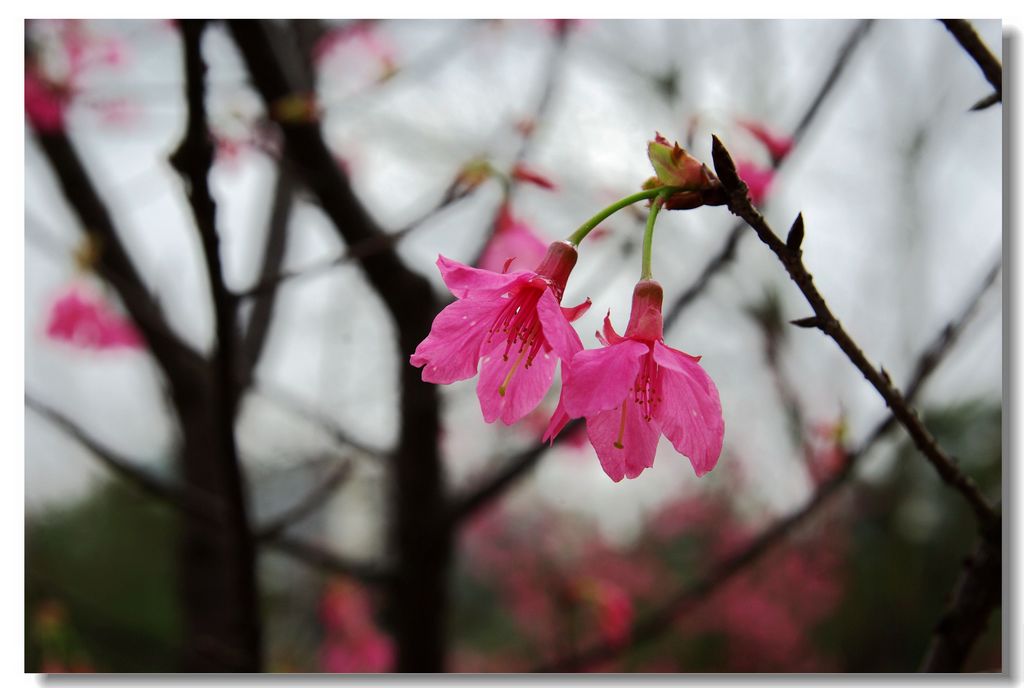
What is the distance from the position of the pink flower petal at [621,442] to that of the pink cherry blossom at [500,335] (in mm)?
39

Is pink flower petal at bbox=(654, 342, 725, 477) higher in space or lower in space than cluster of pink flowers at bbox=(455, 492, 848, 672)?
lower

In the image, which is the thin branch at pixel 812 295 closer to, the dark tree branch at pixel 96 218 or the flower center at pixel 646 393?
the flower center at pixel 646 393

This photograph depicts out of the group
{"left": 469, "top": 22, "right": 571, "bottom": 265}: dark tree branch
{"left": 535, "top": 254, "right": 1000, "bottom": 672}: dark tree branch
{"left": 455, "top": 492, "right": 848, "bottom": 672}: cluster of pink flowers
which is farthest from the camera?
{"left": 455, "top": 492, "right": 848, "bottom": 672}: cluster of pink flowers

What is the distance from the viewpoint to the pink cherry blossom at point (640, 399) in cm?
39

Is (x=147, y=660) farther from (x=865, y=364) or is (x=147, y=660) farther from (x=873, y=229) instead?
(x=865, y=364)

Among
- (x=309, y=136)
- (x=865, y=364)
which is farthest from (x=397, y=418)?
(x=865, y=364)

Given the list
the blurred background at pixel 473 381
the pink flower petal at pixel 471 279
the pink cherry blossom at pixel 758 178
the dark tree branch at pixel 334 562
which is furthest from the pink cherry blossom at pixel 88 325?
the pink flower petal at pixel 471 279

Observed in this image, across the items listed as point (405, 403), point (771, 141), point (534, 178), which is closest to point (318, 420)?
point (405, 403)

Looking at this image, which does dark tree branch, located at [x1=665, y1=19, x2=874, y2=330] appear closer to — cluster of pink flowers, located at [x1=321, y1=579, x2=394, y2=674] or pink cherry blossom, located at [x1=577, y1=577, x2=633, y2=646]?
pink cherry blossom, located at [x1=577, y1=577, x2=633, y2=646]

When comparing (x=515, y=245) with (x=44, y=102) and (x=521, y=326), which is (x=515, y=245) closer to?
(x=521, y=326)

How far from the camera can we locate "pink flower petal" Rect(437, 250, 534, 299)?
42 cm

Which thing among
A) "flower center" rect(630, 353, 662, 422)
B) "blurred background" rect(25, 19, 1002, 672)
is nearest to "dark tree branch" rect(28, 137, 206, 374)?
"blurred background" rect(25, 19, 1002, 672)

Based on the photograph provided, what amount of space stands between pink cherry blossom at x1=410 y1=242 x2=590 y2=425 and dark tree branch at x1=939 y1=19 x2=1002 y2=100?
0.94ft

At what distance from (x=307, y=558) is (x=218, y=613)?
18.3 inches
